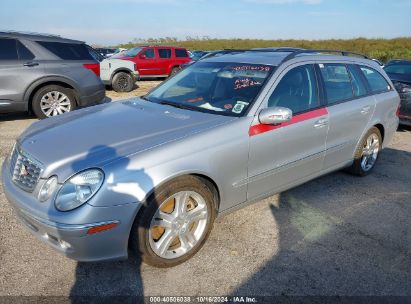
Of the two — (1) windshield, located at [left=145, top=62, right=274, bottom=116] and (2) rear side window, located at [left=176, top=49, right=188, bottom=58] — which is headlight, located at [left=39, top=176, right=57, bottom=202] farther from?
(2) rear side window, located at [left=176, top=49, right=188, bottom=58]

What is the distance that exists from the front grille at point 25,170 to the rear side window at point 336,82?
121 inches

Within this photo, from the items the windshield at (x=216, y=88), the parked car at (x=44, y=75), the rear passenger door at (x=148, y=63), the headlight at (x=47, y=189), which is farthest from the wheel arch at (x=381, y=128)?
the rear passenger door at (x=148, y=63)

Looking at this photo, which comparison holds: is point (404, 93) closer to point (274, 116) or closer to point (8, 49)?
point (274, 116)

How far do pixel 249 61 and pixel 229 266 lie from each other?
7.06ft

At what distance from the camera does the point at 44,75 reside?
288 inches

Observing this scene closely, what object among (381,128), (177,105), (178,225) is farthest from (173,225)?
(381,128)

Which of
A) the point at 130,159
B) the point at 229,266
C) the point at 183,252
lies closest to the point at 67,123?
the point at 130,159

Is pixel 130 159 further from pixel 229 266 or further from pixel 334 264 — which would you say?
pixel 334 264

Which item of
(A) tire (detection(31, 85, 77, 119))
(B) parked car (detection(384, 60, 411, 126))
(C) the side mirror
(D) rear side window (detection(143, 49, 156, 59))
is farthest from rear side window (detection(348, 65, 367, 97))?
(D) rear side window (detection(143, 49, 156, 59))

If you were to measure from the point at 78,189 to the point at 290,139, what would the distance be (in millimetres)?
2070

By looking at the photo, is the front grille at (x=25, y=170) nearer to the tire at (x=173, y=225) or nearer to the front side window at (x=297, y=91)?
the tire at (x=173, y=225)

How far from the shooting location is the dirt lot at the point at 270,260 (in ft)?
9.11

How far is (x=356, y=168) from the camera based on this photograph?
4.92m

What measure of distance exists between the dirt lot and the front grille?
0.69 metres
